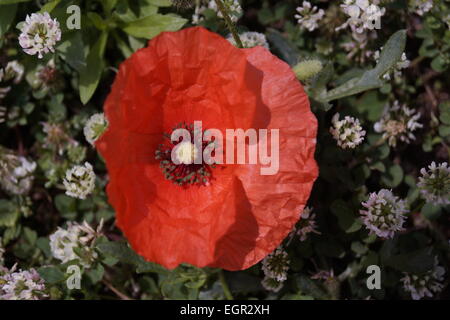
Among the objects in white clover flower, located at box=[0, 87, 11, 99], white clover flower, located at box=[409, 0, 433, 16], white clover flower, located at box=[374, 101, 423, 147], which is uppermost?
white clover flower, located at box=[409, 0, 433, 16]

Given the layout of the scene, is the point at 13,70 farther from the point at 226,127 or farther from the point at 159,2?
the point at 226,127

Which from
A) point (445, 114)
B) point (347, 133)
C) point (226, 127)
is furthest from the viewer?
point (445, 114)

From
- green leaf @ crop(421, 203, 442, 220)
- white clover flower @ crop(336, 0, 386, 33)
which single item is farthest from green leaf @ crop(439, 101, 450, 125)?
white clover flower @ crop(336, 0, 386, 33)

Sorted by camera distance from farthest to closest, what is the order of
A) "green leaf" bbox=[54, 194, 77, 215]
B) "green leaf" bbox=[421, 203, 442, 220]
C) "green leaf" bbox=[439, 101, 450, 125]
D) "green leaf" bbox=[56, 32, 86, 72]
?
1. "green leaf" bbox=[54, 194, 77, 215]
2. "green leaf" bbox=[439, 101, 450, 125]
3. "green leaf" bbox=[421, 203, 442, 220]
4. "green leaf" bbox=[56, 32, 86, 72]

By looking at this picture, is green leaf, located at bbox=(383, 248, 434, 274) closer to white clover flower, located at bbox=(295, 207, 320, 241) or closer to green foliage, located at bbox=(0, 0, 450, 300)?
green foliage, located at bbox=(0, 0, 450, 300)

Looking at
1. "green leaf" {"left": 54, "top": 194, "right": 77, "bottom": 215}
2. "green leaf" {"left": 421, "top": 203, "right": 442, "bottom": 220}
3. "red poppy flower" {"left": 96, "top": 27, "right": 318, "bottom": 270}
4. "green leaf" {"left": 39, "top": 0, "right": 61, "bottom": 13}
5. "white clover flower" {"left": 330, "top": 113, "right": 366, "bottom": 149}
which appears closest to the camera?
"red poppy flower" {"left": 96, "top": 27, "right": 318, "bottom": 270}

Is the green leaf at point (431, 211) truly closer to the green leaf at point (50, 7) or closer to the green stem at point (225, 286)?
the green stem at point (225, 286)

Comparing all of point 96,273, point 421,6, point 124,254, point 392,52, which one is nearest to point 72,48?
point 124,254
